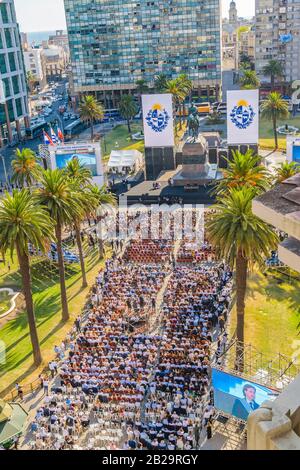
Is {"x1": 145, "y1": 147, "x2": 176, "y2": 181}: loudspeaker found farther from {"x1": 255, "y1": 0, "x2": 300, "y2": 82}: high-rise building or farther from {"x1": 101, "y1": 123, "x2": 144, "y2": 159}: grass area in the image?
{"x1": 255, "y1": 0, "x2": 300, "y2": 82}: high-rise building

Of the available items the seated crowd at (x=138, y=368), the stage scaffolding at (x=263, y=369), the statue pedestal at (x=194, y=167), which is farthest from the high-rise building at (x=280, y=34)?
the stage scaffolding at (x=263, y=369)

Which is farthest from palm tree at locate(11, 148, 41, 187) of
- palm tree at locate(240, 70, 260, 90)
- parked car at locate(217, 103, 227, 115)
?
parked car at locate(217, 103, 227, 115)

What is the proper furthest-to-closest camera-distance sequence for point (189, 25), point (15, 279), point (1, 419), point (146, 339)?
point (189, 25) < point (15, 279) < point (146, 339) < point (1, 419)

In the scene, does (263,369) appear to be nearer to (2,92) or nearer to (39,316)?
(39,316)

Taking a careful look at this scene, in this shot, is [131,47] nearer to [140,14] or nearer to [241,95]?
[140,14]

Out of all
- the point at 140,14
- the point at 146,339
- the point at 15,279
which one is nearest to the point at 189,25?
the point at 140,14

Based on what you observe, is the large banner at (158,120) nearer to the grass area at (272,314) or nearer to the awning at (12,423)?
the grass area at (272,314)
